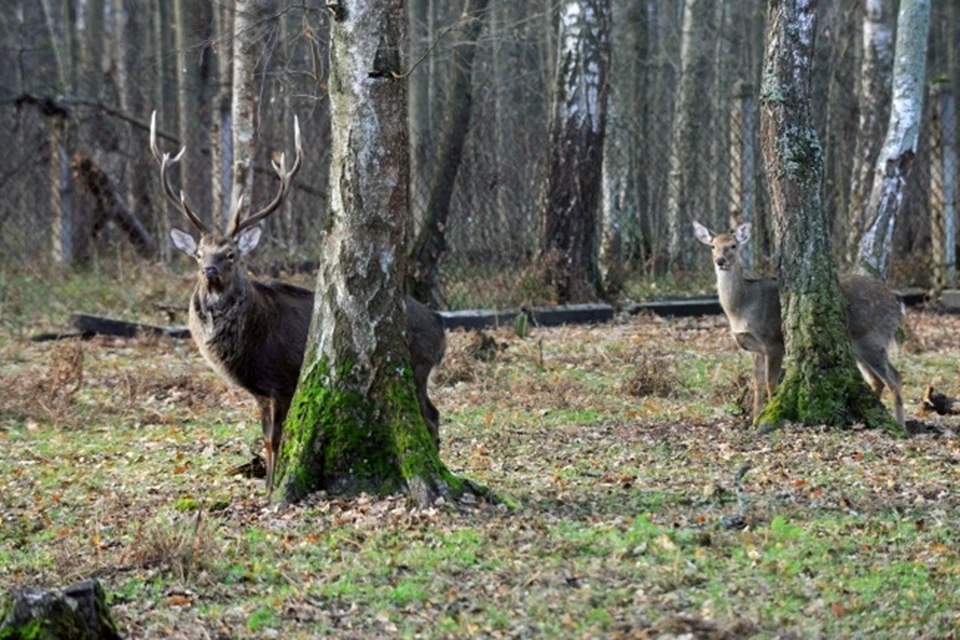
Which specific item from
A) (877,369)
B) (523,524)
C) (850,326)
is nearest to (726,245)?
(850,326)

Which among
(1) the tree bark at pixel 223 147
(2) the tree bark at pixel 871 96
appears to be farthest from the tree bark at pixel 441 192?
(2) the tree bark at pixel 871 96

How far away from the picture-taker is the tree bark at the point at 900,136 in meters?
16.3

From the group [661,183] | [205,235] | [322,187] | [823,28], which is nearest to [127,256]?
[322,187]

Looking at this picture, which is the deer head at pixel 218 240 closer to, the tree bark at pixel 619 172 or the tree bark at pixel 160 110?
the tree bark at pixel 160 110

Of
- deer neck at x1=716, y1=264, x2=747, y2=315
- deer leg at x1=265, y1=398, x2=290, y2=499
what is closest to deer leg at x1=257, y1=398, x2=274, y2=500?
deer leg at x1=265, y1=398, x2=290, y2=499

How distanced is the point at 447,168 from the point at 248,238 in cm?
713

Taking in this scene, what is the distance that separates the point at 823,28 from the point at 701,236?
13.9 meters

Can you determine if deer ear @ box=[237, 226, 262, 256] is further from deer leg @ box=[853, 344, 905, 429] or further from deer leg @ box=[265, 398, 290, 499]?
deer leg @ box=[853, 344, 905, 429]

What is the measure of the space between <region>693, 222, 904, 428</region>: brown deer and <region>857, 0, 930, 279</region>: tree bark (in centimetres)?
431

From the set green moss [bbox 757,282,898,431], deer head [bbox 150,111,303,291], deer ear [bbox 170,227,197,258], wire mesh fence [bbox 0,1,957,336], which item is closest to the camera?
deer head [bbox 150,111,303,291]

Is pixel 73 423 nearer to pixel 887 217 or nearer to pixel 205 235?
pixel 205 235

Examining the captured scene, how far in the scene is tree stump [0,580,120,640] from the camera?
5.72 m

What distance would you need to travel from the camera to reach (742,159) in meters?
17.2

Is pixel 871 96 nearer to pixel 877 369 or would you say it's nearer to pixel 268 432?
pixel 877 369
